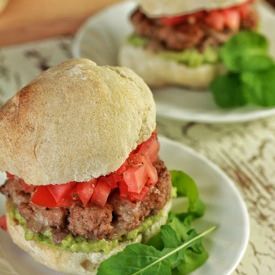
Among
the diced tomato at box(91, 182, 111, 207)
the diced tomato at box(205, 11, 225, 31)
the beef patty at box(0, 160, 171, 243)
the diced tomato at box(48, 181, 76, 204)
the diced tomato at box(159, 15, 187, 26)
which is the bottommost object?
the diced tomato at box(205, 11, 225, 31)

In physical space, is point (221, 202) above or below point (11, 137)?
below

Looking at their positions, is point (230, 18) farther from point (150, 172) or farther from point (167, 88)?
point (150, 172)

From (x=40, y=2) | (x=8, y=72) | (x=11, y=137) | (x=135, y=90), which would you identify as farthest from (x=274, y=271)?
(x=40, y=2)

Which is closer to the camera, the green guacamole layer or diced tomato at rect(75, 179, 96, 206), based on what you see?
diced tomato at rect(75, 179, 96, 206)

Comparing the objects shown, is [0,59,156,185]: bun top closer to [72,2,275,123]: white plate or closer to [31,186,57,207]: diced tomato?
[31,186,57,207]: diced tomato

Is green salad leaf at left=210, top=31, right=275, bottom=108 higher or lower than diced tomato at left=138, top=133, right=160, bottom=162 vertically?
lower

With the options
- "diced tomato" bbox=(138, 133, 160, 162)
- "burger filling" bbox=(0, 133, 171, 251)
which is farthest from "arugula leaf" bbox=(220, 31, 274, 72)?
"burger filling" bbox=(0, 133, 171, 251)

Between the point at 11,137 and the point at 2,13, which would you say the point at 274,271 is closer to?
the point at 11,137

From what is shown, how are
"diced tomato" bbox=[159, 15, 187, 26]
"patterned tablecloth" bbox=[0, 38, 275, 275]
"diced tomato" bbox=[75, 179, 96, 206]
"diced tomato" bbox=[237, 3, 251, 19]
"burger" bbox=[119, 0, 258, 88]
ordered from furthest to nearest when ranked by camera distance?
"diced tomato" bbox=[237, 3, 251, 19] → "diced tomato" bbox=[159, 15, 187, 26] → "burger" bbox=[119, 0, 258, 88] → "patterned tablecloth" bbox=[0, 38, 275, 275] → "diced tomato" bbox=[75, 179, 96, 206]
